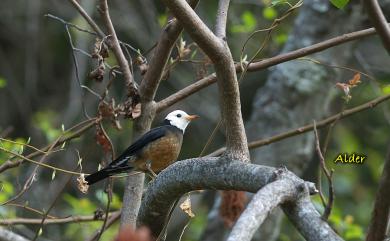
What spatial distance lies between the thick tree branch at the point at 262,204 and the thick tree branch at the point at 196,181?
2.7 inches

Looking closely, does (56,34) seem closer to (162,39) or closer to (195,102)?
(195,102)

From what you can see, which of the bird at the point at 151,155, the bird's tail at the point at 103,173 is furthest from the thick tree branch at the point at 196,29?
the bird's tail at the point at 103,173

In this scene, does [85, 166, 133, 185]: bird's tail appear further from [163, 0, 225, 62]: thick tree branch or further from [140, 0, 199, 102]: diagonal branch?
[163, 0, 225, 62]: thick tree branch

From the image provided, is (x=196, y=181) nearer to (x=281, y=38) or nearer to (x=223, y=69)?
(x=223, y=69)

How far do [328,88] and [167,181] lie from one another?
4069 millimetres

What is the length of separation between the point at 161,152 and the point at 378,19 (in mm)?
3533

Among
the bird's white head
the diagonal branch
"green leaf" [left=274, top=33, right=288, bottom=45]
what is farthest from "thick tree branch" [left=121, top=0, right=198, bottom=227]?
"green leaf" [left=274, top=33, right=288, bottom=45]

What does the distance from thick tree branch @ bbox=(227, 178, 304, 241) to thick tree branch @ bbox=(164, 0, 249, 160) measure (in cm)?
53

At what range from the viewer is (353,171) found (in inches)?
410

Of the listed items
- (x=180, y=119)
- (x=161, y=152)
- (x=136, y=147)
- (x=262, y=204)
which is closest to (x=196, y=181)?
(x=262, y=204)

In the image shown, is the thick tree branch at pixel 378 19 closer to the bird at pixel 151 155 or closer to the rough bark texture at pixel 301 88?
the bird at pixel 151 155

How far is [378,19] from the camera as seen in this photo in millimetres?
2748

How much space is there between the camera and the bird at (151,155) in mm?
5494

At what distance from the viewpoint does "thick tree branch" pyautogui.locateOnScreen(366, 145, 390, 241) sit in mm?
2814
